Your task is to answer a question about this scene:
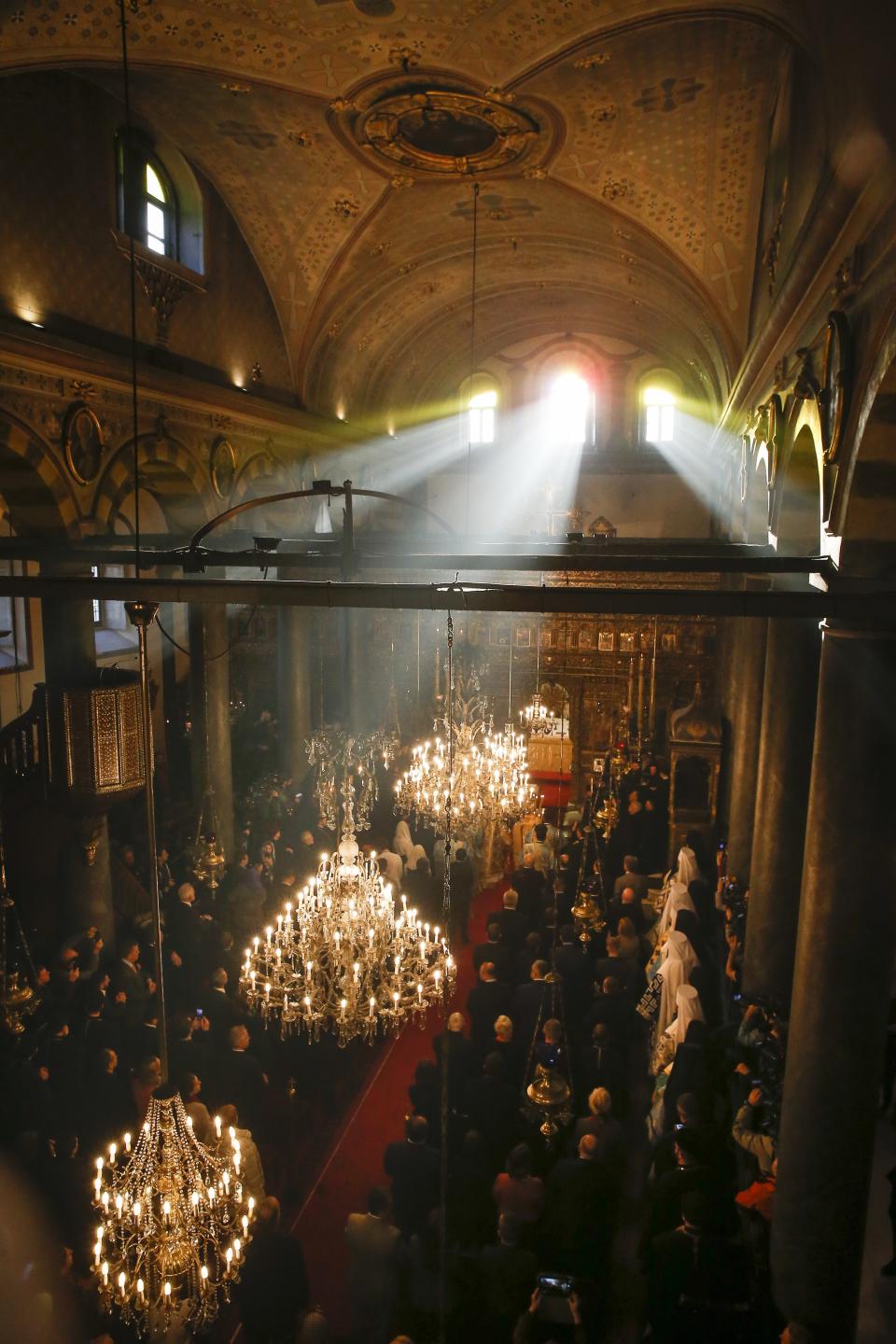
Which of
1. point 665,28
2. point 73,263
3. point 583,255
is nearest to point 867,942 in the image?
point 665,28

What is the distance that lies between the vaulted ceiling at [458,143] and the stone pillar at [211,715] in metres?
3.76

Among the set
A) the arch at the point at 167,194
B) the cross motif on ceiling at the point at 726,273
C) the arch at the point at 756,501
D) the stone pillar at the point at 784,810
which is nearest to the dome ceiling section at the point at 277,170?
the arch at the point at 167,194

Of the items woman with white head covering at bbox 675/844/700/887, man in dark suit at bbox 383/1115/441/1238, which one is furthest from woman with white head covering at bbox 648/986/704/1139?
woman with white head covering at bbox 675/844/700/887

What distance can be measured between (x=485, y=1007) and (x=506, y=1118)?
129cm

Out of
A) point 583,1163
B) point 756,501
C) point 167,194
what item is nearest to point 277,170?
point 167,194

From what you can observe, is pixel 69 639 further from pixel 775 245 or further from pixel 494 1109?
pixel 775 245

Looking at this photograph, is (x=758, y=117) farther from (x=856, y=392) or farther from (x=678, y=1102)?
(x=678, y=1102)

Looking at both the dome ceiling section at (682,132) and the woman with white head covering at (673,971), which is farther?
the woman with white head covering at (673,971)

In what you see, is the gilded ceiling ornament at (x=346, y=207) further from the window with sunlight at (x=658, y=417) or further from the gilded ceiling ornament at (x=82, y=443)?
the window with sunlight at (x=658, y=417)

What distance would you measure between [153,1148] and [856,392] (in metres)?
4.85

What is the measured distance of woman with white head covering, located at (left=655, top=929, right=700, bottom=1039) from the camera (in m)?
7.76

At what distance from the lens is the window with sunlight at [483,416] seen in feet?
63.1

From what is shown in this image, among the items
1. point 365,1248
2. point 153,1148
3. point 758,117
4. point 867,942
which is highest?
point 758,117

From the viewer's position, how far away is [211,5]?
6.64m
